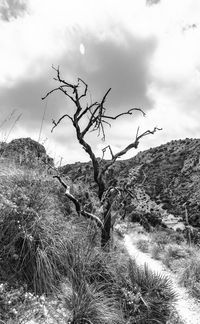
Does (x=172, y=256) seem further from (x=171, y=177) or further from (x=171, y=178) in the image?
(x=171, y=177)

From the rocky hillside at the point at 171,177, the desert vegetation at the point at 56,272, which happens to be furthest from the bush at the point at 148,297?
the rocky hillside at the point at 171,177

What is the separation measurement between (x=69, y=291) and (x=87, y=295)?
0.25m

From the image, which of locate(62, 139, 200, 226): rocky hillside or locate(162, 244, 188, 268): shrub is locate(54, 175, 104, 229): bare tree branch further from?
locate(62, 139, 200, 226): rocky hillside

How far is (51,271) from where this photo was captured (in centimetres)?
425

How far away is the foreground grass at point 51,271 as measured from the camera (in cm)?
398

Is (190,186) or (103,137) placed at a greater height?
(190,186)

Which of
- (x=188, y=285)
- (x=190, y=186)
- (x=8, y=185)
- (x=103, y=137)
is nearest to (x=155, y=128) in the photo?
(x=103, y=137)

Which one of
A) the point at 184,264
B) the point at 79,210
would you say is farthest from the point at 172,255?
the point at 79,210

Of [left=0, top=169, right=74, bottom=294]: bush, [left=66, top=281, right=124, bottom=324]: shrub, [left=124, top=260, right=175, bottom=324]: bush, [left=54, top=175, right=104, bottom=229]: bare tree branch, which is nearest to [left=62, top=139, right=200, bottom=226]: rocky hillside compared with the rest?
[left=54, top=175, right=104, bottom=229]: bare tree branch

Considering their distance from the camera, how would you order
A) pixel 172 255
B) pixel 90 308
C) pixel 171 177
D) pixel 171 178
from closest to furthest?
pixel 90 308 < pixel 172 255 < pixel 171 178 < pixel 171 177

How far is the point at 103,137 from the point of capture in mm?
11727

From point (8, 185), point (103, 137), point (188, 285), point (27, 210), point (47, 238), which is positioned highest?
point (103, 137)

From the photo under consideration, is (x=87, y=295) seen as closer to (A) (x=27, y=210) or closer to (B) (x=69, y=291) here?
(B) (x=69, y=291)

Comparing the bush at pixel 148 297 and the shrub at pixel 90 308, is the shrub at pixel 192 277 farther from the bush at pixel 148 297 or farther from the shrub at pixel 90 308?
the shrub at pixel 90 308
